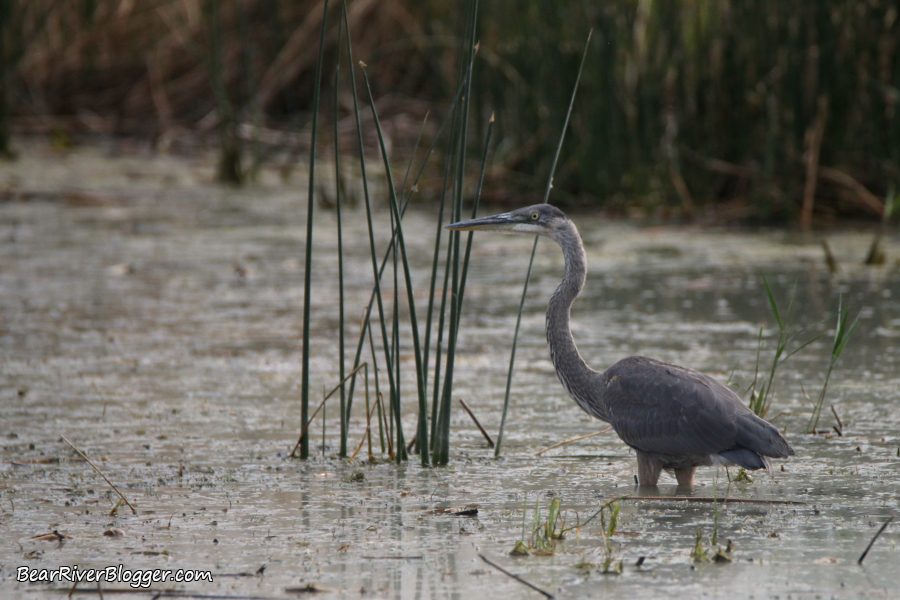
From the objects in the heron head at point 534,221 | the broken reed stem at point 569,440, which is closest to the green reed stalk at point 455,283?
the heron head at point 534,221

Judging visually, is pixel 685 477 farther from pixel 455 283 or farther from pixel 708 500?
pixel 455 283

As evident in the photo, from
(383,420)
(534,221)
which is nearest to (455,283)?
(534,221)

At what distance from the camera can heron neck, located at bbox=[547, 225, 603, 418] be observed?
354 centimetres

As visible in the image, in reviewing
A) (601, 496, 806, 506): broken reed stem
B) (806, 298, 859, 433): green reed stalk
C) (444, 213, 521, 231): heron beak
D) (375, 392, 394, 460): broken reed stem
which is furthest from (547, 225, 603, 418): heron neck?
(806, 298, 859, 433): green reed stalk

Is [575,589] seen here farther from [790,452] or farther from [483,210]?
[483,210]

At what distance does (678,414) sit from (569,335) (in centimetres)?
52

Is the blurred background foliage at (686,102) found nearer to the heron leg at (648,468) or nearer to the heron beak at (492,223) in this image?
the heron beak at (492,223)

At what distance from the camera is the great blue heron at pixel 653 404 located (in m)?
3.10

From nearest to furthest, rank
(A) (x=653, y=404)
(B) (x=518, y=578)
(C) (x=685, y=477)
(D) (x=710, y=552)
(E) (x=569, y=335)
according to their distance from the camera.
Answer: (B) (x=518, y=578) → (D) (x=710, y=552) → (A) (x=653, y=404) → (C) (x=685, y=477) → (E) (x=569, y=335)

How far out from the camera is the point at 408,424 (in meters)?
4.04

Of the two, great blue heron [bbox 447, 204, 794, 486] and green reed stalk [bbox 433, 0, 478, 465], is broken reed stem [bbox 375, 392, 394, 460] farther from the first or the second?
great blue heron [bbox 447, 204, 794, 486]

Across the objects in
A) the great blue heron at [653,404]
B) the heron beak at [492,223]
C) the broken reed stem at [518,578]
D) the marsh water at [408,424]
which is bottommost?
the marsh water at [408,424]

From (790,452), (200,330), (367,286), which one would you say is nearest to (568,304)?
(790,452)

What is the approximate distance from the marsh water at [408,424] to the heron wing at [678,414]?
5.9 inches
